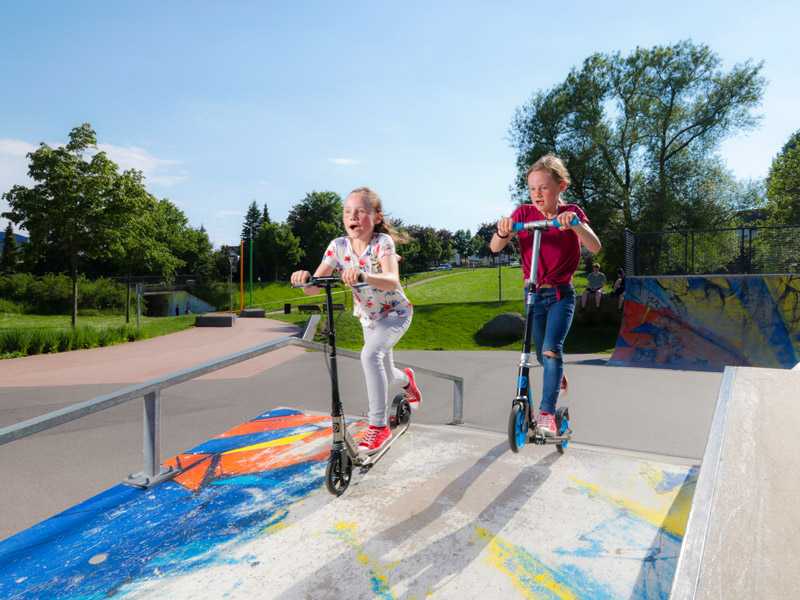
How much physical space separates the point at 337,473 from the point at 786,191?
35474 millimetres

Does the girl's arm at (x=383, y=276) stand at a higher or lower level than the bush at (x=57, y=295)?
higher

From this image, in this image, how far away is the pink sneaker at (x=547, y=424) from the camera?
9.32 ft

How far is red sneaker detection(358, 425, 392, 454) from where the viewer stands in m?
2.94

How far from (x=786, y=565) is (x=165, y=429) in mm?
5816

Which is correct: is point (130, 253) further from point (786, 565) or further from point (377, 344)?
point (786, 565)

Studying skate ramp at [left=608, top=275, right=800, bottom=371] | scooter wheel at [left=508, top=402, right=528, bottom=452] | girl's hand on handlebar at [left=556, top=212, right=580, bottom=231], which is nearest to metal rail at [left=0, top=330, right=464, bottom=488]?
scooter wheel at [left=508, top=402, right=528, bottom=452]

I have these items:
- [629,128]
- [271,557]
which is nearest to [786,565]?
[271,557]

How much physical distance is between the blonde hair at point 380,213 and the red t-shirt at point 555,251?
78cm

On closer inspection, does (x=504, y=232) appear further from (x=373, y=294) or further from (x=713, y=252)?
(x=713, y=252)

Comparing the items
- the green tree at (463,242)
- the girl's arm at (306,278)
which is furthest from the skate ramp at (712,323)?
the green tree at (463,242)

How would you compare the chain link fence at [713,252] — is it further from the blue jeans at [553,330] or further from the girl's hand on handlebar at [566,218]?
the girl's hand on handlebar at [566,218]

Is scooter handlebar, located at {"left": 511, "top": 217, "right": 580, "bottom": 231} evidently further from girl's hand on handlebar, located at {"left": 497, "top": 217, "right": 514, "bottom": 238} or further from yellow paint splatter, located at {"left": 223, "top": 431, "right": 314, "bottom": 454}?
yellow paint splatter, located at {"left": 223, "top": 431, "right": 314, "bottom": 454}

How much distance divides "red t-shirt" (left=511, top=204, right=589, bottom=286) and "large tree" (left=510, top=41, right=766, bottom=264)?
2082 centimetres

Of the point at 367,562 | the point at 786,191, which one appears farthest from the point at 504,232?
the point at 786,191
